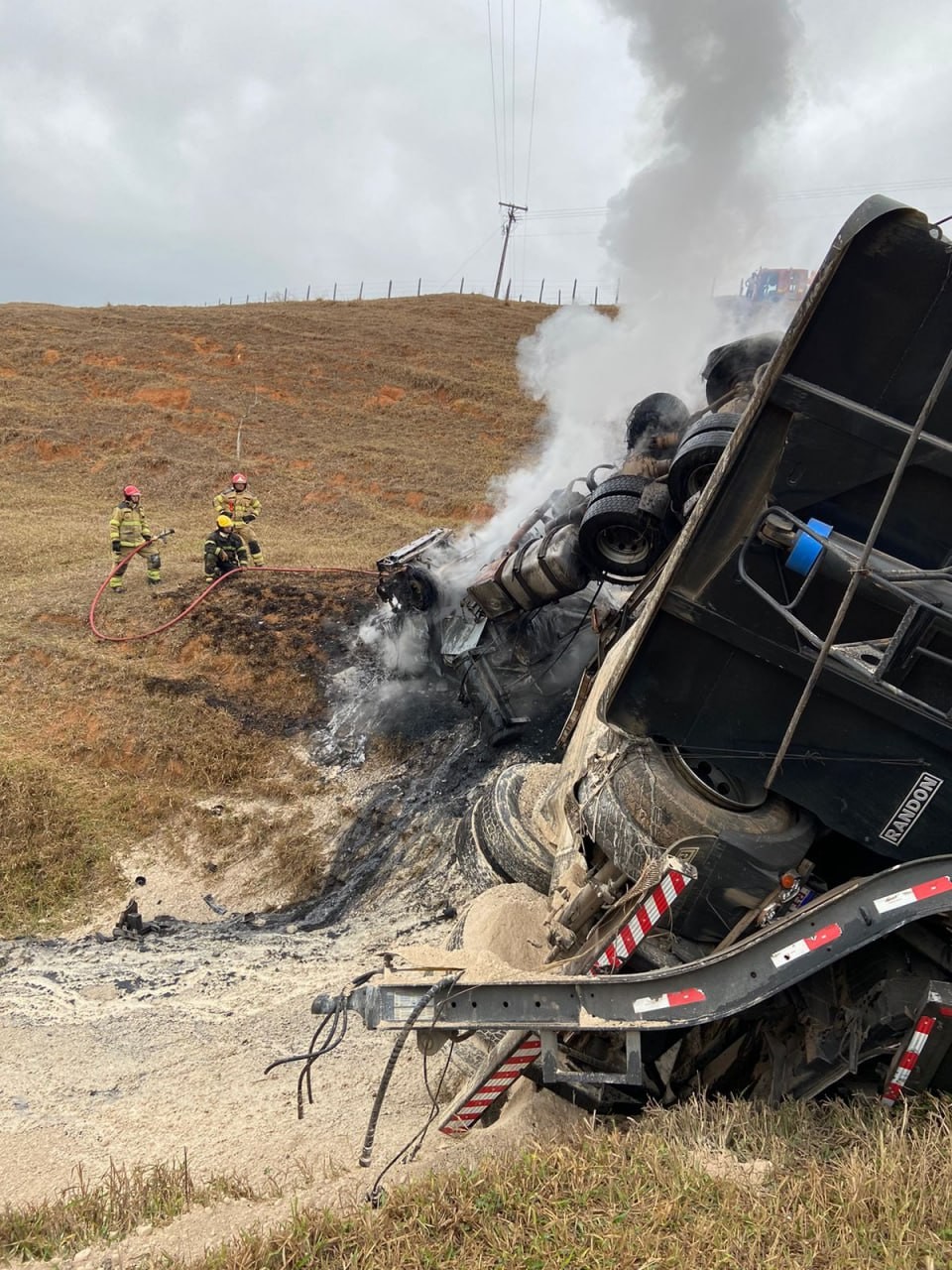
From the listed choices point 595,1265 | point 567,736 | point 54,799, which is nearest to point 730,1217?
point 595,1265

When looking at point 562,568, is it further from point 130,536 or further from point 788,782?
point 130,536

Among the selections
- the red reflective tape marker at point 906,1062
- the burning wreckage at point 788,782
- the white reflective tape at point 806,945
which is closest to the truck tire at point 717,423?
the burning wreckage at point 788,782

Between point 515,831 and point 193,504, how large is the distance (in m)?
17.0

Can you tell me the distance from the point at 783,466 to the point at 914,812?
1519 mm

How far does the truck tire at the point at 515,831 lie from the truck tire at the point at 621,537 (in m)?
1.62

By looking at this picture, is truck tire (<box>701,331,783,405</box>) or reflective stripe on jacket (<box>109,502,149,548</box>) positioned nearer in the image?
truck tire (<box>701,331,783,405</box>)

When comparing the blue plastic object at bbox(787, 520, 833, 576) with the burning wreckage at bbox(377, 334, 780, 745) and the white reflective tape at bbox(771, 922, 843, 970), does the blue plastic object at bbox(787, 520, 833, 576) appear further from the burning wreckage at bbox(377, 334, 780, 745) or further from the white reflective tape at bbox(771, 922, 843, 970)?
the burning wreckage at bbox(377, 334, 780, 745)

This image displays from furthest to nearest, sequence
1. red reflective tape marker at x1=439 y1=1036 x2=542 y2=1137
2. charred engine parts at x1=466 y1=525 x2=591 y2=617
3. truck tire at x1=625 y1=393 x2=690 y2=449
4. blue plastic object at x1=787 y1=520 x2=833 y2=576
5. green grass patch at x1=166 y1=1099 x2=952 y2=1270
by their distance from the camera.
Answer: truck tire at x1=625 y1=393 x2=690 y2=449 < charred engine parts at x1=466 y1=525 x2=591 y2=617 < red reflective tape marker at x1=439 y1=1036 x2=542 y2=1137 < blue plastic object at x1=787 y1=520 x2=833 y2=576 < green grass patch at x1=166 y1=1099 x2=952 y2=1270

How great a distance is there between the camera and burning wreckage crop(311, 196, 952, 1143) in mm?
3131

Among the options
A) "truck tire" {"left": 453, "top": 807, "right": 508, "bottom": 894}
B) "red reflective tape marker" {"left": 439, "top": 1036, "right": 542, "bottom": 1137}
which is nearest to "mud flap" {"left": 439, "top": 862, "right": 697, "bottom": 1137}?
"red reflective tape marker" {"left": 439, "top": 1036, "right": 542, "bottom": 1137}

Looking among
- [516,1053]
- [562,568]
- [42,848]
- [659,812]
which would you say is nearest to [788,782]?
[659,812]

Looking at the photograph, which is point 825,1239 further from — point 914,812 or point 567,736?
point 567,736

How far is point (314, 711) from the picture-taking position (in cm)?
1031

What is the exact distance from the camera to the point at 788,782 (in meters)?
3.71
